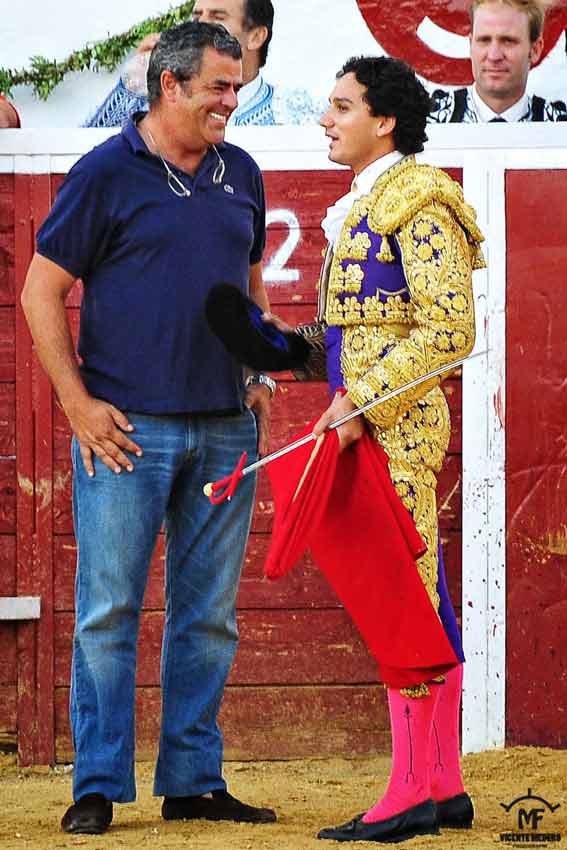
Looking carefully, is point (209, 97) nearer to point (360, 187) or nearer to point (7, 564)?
point (360, 187)

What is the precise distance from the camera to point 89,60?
524cm

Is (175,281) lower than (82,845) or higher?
higher

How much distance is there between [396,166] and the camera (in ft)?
12.0

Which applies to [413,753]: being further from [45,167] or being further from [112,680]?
[45,167]

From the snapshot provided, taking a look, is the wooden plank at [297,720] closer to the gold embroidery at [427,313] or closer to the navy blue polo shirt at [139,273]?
the navy blue polo shirt at [139,273]

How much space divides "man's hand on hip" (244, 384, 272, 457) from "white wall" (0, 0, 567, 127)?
5.23ft

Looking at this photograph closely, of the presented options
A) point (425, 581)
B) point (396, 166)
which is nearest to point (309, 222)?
point (396, 166)

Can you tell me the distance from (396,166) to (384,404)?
54 centimetres

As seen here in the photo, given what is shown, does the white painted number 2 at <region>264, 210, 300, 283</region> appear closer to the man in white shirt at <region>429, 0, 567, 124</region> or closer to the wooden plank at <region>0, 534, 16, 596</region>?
the man in white shirt at <region>429, 0, 567, 124</region>

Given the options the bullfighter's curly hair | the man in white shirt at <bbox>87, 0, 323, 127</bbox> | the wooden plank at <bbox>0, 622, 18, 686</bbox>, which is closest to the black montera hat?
the bullfighter's curly hair

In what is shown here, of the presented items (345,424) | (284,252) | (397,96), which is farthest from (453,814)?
(284,252)

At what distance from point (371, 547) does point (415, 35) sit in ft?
7.43

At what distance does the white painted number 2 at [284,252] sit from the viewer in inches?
191

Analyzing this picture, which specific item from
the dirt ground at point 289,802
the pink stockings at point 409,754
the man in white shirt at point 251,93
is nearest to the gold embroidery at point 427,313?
the pink stockings at point 409,754
